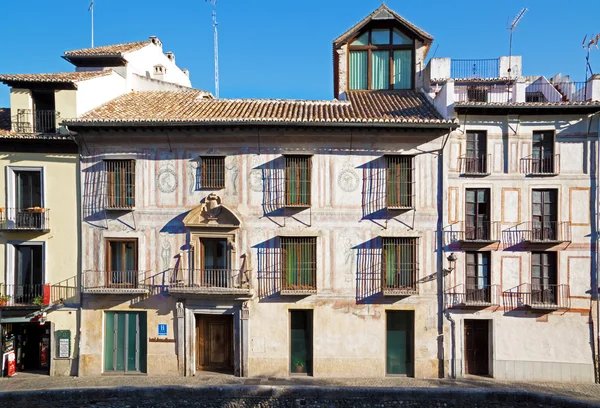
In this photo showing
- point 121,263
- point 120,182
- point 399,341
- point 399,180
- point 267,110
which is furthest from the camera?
point 267,110

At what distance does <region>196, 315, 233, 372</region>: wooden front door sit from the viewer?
15.3 meters

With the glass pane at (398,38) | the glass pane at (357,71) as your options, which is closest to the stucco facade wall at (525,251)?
the glass pane at (357,71)

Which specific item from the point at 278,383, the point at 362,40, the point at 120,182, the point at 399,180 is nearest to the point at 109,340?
the point at 120,182

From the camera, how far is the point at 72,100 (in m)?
15.1

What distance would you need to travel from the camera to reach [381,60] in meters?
18.8

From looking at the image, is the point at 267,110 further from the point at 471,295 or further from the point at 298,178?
the point at 471,295

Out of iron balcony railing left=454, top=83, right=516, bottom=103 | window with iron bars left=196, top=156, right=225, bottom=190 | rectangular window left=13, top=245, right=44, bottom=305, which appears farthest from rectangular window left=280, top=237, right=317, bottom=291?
iron balcony railing left=454, top=83, right=516, bottom=103

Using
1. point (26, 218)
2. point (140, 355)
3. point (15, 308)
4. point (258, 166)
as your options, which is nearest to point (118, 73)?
point (26, 218)

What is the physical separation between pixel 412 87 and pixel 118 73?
1399 cm

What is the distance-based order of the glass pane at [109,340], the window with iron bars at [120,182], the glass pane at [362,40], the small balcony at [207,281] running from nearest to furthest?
1. the small balcony at [207,281]
2. the window with iron bars at [120,182]
3. the glass pane at [109,340]
4. the glass pane at [362,40]

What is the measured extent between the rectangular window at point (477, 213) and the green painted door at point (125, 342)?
12.8m

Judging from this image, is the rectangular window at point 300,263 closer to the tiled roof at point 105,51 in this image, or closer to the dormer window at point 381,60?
the dormer window at point 381,60

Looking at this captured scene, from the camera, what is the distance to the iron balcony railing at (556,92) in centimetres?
1551

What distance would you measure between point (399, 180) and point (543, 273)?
6378 millimetres
